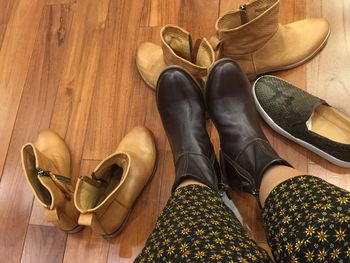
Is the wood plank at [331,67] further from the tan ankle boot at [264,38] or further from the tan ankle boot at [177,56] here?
the tan ankle boot at [177,56]

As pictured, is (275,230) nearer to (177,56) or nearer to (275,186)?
(275,186)

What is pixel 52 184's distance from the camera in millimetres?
875

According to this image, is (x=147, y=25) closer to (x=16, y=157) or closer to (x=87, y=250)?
(x=16, y=157)

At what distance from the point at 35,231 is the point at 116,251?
0.79 feet

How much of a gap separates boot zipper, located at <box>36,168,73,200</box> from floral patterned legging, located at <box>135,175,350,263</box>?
0.29 m

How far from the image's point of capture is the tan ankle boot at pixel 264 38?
917 millimetres

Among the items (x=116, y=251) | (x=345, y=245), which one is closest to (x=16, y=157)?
(x=116, y=251)

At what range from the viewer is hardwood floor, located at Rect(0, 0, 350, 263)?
0.99 m

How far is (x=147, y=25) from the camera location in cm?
118

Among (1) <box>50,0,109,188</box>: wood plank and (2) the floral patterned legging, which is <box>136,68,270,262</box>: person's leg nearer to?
(2) the floral patterned legging

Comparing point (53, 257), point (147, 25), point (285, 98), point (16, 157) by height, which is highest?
point (147, 25)

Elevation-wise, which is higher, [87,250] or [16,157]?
[16,157]

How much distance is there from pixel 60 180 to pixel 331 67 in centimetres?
80

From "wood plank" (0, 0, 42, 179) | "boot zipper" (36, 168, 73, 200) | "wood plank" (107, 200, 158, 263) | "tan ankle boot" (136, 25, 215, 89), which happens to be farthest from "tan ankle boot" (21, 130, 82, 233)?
"tan ankle boot" (136, 25, 215, 89)
